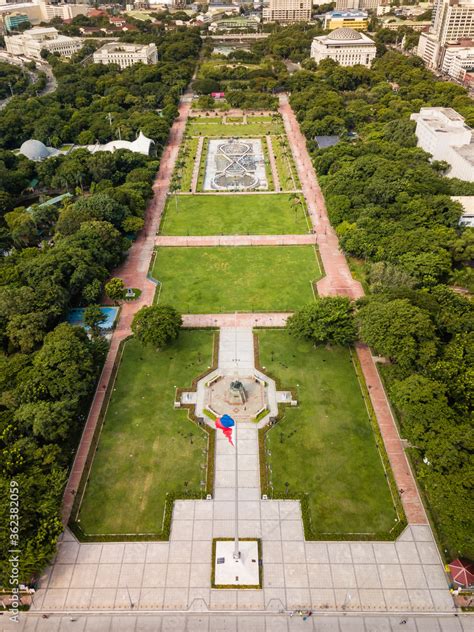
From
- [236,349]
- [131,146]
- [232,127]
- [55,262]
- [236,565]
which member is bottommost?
[236,565]

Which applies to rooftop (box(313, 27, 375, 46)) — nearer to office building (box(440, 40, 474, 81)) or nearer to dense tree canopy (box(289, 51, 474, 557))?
office building (box(440, 40, 474, 81))

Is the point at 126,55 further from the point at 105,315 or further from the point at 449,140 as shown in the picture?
the point at 105,315

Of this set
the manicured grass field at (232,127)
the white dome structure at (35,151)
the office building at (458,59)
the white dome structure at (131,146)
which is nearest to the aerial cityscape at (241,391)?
the white dome structure at (35,151)

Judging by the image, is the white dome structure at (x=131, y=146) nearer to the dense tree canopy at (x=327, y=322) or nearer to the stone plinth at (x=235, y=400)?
the dense tree canopy at (x=327, y=322)

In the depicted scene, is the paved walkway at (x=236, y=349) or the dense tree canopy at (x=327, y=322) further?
the paved walkway at (x=236, y=349)

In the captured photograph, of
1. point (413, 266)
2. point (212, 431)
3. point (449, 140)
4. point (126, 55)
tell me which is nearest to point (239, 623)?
point (212, 431)

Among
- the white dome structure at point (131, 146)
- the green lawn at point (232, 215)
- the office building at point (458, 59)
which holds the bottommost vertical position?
the green lawn at point (232, 215)
